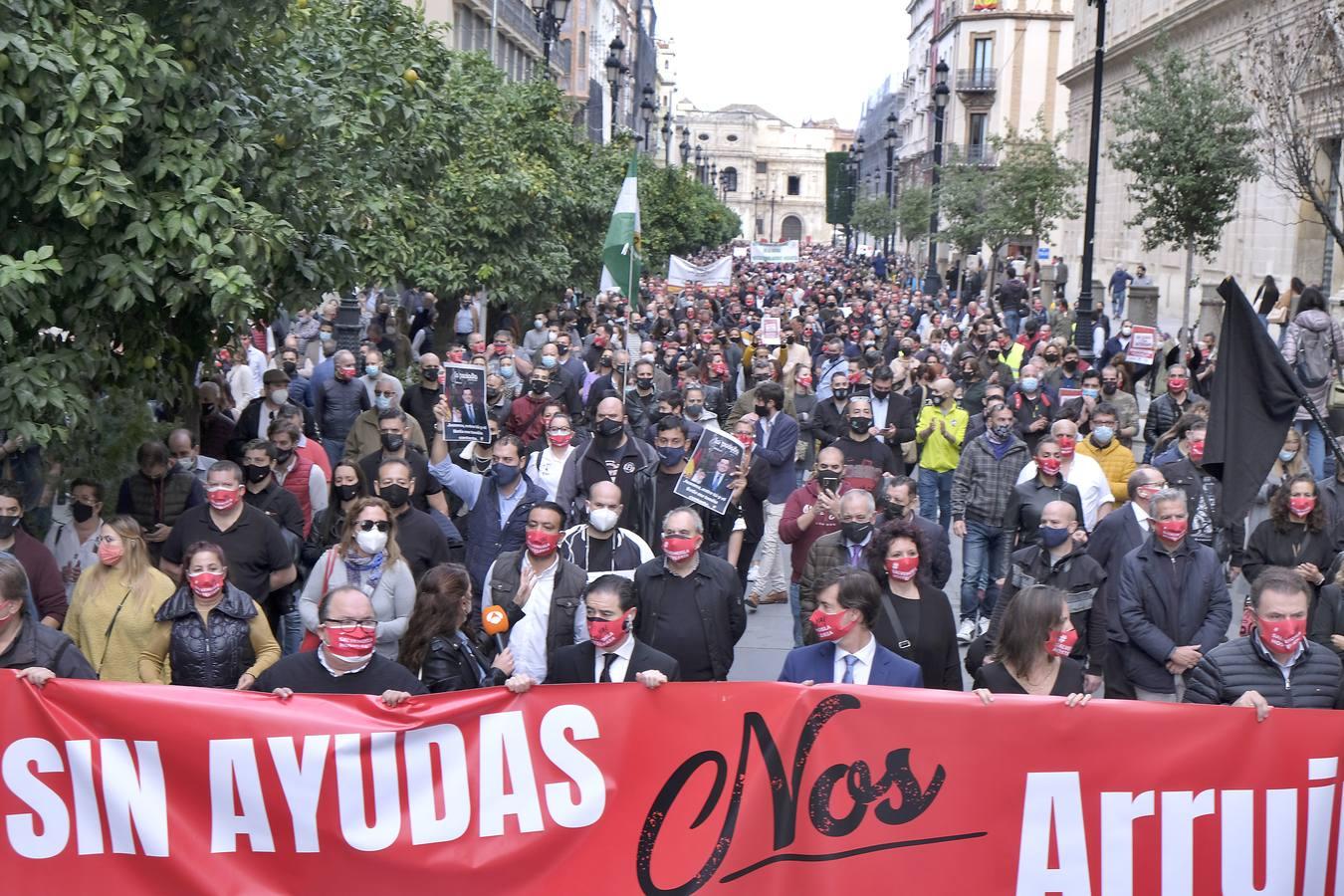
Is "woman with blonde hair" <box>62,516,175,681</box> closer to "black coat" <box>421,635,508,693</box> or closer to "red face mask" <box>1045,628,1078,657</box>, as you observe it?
"black coat" <box>421,635,508,693</box>

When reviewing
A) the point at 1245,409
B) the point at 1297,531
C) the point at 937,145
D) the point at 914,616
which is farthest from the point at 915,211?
the point at 914,616

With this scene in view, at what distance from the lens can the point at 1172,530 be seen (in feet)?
24.8

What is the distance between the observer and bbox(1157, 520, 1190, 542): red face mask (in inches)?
297

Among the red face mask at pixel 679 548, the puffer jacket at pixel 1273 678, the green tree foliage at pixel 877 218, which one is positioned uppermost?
the green tree foliage at pixel 877 218

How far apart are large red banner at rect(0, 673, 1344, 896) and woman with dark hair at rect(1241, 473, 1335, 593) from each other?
11.1 ft

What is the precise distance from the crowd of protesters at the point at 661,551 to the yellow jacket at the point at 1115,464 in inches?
0.9

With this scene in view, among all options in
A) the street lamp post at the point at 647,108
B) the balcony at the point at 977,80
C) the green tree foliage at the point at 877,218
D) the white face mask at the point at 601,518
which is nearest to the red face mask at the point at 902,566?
the white face mask at the point at 601,518

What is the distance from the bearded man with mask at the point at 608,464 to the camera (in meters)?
10.2

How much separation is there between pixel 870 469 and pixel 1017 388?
4.93 m

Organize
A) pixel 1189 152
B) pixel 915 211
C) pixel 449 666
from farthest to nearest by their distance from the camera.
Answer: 1. pixel 915 211
2. pixel 1189 152
3. pixel 449 666

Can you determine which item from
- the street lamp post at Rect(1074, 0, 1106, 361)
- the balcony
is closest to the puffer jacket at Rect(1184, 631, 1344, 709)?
the street lamp post at Rect(1074, 0, 1106, 361)

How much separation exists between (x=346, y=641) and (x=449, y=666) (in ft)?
2.88

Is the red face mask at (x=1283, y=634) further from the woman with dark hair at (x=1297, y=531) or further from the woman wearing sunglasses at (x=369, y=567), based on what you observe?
the woman wearing sunglasses at (x=369, y=567)

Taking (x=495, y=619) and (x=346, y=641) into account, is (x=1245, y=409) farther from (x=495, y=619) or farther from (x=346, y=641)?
(x=346, y=641)
